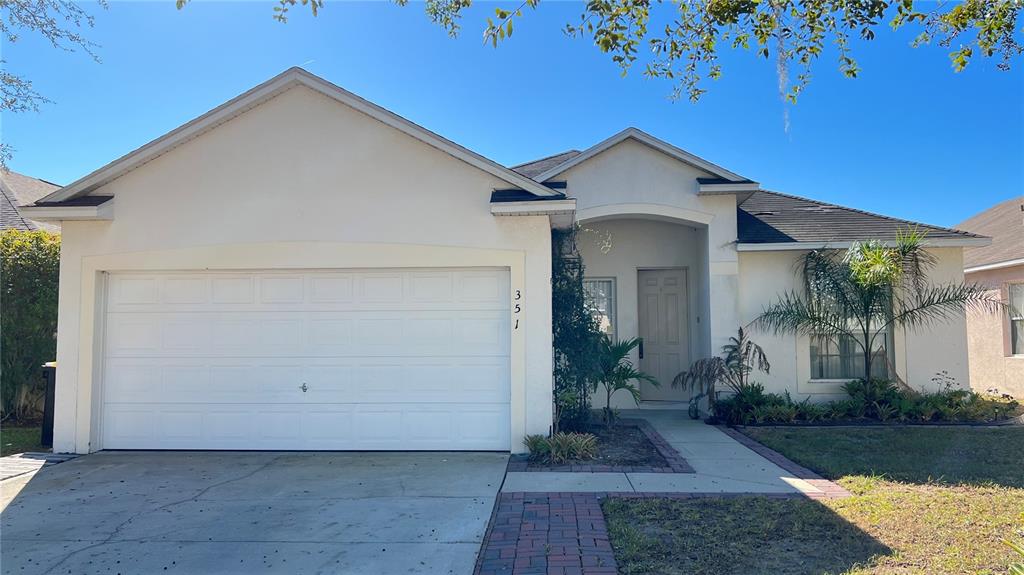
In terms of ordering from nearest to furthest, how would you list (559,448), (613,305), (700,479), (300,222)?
1. (700,479)
2. (559,448)
3. (300,222)
4. (613,305)

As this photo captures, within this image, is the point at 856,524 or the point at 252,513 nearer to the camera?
the point at 856,524

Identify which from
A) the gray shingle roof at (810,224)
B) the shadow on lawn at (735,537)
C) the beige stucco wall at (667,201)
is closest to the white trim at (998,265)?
the gray shingle roof at (810,224)

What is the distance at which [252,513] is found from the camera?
521 centimetres

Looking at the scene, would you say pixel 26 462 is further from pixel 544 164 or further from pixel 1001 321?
pixel 1001 321

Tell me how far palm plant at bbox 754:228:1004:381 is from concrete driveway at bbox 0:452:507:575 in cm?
613

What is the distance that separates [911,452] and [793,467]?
1.87m

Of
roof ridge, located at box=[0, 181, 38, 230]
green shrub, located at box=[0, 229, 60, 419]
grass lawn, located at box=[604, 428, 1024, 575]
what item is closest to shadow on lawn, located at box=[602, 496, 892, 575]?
grass lawn, located at box=[604, 428, 1024, 575]

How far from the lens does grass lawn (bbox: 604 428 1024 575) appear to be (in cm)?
411

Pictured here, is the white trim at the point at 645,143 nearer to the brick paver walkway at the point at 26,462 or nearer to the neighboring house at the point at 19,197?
the brick paver walkway at the point at 26,462

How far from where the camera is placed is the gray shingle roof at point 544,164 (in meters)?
11.8

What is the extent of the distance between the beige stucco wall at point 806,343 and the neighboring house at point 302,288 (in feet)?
14.9

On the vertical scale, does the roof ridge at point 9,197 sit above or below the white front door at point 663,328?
above

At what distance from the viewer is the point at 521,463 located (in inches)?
271

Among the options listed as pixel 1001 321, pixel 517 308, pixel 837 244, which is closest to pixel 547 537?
pixel 517 308
